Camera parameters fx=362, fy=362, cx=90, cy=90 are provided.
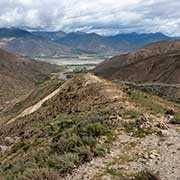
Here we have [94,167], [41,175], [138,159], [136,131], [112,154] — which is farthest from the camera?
[136,131]

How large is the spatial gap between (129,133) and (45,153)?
3.58 meters

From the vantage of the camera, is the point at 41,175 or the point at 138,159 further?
the point at 138,159

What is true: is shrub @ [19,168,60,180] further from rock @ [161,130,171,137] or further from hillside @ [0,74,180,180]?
rock @ [161,130,171,137]

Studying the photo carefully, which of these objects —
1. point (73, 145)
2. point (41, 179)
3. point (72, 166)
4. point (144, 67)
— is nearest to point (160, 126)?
point (73, 145)

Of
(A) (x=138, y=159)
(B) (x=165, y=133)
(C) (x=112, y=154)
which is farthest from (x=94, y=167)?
(B) (x=165, y=133)

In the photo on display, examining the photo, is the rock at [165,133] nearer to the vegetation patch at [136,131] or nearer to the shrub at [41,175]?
the vegetation patch at [136,131]

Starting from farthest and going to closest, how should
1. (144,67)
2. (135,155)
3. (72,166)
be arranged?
1. (144,67)
2. (135,155)
3. (72,166)

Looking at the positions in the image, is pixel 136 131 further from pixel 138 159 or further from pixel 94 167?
pixel 94 167

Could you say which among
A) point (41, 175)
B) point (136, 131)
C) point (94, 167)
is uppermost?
point (41, 175)

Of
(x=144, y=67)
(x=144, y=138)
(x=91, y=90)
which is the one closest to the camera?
(x=144, y=138)

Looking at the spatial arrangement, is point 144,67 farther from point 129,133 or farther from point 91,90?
point 129,133

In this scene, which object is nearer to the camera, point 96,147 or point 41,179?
point 41,179

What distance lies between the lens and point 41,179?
9906mm

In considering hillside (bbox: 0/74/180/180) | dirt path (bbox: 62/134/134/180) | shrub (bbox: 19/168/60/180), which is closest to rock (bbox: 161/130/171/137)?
hillside (bbox: 0/74/180/180)
